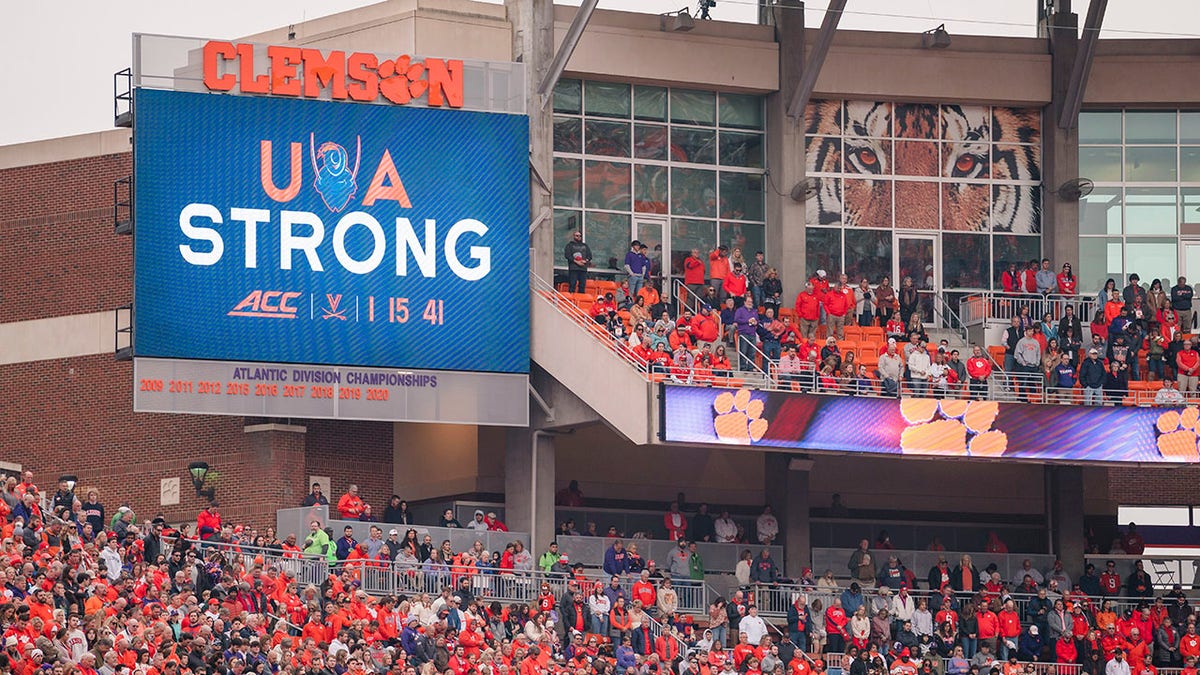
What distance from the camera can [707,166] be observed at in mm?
45125

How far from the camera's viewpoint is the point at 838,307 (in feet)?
141

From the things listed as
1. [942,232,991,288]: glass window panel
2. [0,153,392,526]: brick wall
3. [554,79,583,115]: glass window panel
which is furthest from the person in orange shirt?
[942,232,991,288]: glass window panel

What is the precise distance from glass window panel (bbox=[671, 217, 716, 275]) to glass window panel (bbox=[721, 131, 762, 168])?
1.27m

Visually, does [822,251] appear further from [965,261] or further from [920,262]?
[965,261]

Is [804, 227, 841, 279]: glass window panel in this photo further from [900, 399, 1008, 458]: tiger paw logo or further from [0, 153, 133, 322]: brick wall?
[0, 153, 133, 322]: brick wall

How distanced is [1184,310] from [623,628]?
13203 mm

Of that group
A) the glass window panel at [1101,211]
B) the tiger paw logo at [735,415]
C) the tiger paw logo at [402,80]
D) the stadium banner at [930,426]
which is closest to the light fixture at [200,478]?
the tiger paw logo at [402,80]

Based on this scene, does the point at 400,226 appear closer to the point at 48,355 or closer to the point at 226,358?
the point at 226,358

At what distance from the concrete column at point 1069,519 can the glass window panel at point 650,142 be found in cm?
966

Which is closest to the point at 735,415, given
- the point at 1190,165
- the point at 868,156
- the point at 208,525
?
the point at 868,156

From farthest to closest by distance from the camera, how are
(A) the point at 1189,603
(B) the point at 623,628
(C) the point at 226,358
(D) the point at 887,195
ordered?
(D) the point at 887,195, (A) the point at 1189,603, (C) the point at 226,358, (B) the point at 623,628

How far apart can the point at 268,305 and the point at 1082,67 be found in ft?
52.5

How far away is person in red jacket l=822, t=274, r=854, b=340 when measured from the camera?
141 ft

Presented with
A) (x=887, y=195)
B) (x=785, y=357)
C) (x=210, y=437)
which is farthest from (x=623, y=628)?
(x=887, y=195)
